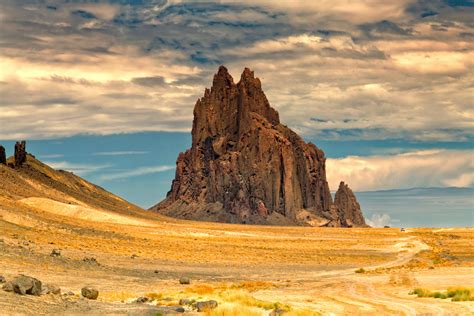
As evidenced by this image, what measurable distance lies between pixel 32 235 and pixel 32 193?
3005 inches

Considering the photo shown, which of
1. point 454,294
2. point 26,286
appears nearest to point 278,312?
point 26,286

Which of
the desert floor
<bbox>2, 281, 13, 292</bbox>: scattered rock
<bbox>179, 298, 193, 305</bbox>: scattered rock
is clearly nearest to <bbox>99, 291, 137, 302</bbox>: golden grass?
the desert floor

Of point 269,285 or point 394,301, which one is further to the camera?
point 269,285

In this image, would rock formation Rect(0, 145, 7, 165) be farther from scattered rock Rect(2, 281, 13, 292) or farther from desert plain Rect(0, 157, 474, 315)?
scattered rock Rect(2, 281, 13, 292)

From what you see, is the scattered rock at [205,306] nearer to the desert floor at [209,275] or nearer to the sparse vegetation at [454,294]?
the desert floor at [209,275]

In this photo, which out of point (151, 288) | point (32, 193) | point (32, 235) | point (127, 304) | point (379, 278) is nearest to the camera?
point (127, 304)

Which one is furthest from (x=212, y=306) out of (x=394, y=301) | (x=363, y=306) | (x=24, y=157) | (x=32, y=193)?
(x=24, y=157)

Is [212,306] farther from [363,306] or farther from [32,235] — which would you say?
[32,235]

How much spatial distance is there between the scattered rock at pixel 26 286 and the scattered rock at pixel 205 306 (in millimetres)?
7033

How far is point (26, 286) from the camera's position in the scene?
1143 inches

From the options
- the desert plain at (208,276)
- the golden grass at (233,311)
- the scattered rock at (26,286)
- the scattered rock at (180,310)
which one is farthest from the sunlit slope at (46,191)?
the golden grass at (233,311)

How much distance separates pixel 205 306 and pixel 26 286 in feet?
25.7

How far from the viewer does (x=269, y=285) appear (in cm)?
4469

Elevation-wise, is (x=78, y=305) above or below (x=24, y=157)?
below
